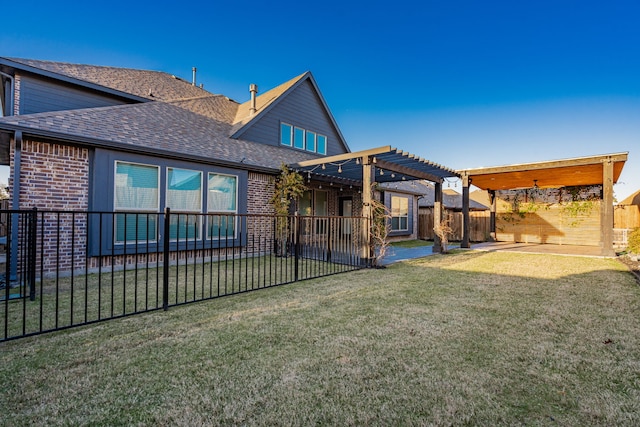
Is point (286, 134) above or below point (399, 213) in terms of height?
above

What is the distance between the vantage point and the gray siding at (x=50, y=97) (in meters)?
8.04

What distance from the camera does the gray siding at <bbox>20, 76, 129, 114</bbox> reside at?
804cm

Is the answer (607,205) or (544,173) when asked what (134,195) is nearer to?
(607,205)

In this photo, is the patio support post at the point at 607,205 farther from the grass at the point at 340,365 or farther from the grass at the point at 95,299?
the grass at the point at 95,299

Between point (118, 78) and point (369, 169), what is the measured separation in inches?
407

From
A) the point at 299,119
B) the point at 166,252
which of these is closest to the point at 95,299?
the point at 166,252

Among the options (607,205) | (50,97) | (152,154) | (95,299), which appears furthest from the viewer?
(607,205)

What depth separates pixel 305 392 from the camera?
2.14 meters

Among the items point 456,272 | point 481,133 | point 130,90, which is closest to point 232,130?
point 130,90

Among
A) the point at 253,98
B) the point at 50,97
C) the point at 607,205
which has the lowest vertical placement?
the point at 607,205

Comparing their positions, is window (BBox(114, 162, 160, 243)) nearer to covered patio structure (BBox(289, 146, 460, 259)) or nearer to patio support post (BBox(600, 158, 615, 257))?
covered patio structure (BBox(289, 146, 460, 259))

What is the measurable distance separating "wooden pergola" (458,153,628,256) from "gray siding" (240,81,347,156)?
6413 millimetres

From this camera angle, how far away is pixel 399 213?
50.6ft

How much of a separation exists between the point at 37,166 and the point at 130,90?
243 inches
